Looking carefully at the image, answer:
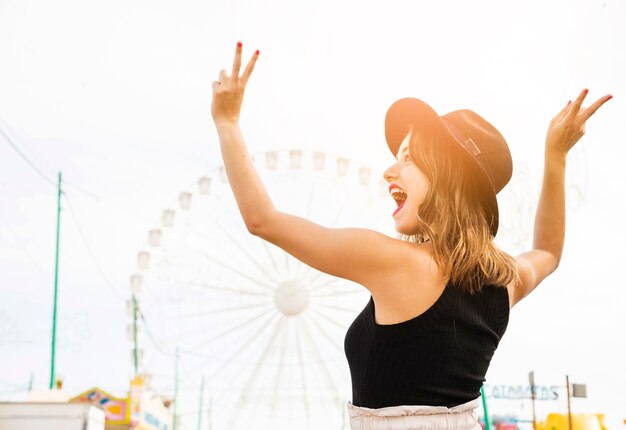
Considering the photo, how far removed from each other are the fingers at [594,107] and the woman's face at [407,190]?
697mm

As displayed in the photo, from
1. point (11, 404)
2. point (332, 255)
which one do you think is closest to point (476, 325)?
point (332, 255)

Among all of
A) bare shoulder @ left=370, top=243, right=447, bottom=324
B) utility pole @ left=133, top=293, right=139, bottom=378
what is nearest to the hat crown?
bare shoulder @ left=370, top=243, right=447, bottom=324

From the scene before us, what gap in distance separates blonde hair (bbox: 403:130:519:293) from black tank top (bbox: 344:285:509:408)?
0.07m

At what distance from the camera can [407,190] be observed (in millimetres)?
2352

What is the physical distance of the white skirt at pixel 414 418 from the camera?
6.70ft

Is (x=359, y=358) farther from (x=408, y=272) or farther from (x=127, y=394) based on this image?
(x=127, y=394)

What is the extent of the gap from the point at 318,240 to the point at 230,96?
47 cm

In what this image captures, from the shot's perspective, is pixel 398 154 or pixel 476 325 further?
pixel 398 154

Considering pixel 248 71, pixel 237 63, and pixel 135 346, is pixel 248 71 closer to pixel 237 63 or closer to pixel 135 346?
pixel 237 63

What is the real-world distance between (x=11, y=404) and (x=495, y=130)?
14133 millimetres

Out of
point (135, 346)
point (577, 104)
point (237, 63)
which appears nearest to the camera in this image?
point (237, 63)

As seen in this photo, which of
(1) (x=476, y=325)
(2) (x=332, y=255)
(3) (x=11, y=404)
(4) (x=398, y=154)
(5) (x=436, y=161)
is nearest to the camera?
(2) (x=332, y=255)

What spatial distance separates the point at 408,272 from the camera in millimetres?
2094

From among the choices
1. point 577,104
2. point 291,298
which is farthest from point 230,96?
point 291,298
